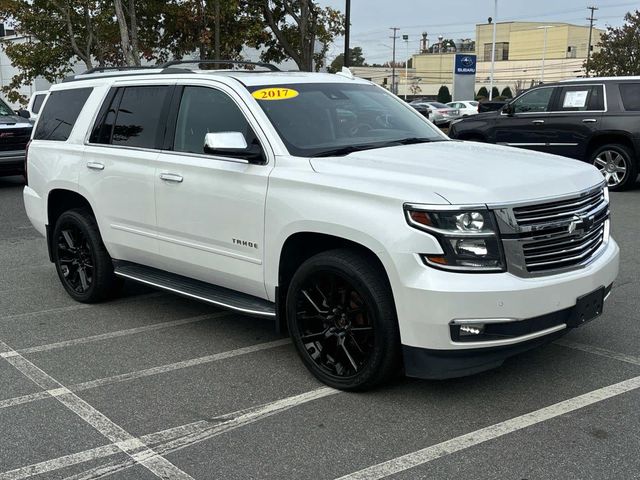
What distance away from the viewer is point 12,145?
14086mm

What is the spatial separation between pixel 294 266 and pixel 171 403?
113 centimetres

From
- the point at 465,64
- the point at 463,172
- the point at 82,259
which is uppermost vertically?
the point at 465,64

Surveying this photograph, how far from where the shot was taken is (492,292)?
3619mm

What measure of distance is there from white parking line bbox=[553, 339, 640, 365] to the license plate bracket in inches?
26.1

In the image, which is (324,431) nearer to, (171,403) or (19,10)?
(171,403)

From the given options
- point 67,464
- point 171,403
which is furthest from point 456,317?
point 67,464

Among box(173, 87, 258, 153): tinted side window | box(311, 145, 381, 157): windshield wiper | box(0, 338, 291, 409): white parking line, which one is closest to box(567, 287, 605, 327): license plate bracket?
box(311, 145, 381, 157): windshield wiper

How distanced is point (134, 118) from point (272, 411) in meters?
2.79

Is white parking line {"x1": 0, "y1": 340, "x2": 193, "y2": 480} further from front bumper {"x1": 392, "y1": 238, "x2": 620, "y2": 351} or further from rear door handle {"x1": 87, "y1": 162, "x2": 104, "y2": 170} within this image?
rear door handle {"x1": 87, "y1": 162, "x2": 104, "y2": 170}

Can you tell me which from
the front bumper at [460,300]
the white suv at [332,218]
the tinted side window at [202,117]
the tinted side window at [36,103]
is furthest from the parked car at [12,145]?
the front bumper at [460,300]

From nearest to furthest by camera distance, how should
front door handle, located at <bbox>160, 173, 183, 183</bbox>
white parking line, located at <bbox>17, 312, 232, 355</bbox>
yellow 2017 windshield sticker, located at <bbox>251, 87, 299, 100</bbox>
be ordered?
yellow 2017 windshield sticker, located at <bbox>251, 87, 299, 100</bbox> < front door handle, located at <bbox>160, 173, 183, 183</bbox> < white parking line, located at <bbox>17, 312, 232, 355</bbox>

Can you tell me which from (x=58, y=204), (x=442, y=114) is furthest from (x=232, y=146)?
(x=442, y=114)

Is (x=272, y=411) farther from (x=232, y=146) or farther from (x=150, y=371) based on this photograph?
(x=232, y=146)

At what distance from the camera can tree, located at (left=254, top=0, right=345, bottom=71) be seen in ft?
64.8
